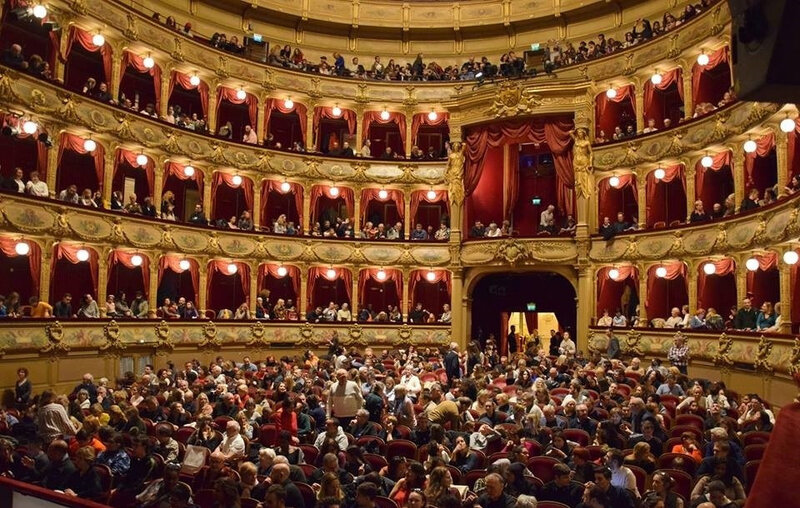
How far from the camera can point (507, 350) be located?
30.8 meters

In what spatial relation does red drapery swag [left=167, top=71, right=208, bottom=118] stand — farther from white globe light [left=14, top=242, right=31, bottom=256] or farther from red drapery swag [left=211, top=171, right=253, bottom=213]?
white globe light [left=14, top=242, right=31, bottom=256]

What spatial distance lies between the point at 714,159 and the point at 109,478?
19.6 meters

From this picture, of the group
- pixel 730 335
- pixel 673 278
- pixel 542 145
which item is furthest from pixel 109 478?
pixel 542 145

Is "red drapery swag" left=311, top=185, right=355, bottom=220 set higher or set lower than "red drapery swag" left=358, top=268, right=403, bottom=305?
higher

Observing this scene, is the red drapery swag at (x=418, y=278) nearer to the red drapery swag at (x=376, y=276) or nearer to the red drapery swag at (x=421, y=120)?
the red drapery swag at (x=376, y=276)

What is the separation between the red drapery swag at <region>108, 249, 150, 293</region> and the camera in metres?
22.5

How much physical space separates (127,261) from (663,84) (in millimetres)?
19573

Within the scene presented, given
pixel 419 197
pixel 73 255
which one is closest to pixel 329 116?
pixel 419 197

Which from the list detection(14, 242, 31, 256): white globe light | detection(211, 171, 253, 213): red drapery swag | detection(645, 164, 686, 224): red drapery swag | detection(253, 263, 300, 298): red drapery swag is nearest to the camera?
detection(14, 242, 31, 256): white globe light

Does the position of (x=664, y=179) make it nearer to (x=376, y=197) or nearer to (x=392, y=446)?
(x=376, y=197)

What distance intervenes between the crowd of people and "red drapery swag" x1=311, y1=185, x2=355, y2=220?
48.4 feet

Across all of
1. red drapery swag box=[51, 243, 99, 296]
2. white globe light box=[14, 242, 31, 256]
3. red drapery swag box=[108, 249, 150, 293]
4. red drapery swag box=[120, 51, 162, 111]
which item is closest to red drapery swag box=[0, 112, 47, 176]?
red drapery swag box=[51, 243, 99, 296]

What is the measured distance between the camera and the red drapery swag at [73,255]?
2067 cm

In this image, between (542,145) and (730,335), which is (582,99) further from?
(730,335)
